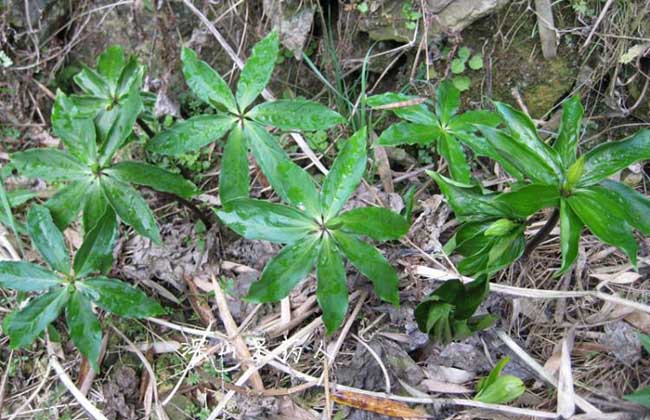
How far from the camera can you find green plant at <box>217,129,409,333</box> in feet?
5.41

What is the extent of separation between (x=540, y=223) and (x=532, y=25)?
0.79 meters

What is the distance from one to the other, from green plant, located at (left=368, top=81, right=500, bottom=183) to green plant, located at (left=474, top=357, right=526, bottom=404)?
622mm

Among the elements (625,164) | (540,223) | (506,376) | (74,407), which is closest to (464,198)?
(625,164)

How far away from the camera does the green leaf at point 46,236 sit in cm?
184

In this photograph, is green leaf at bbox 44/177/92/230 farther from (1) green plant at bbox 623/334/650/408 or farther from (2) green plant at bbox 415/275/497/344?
(1) green plant at bbox 623/334/650/408

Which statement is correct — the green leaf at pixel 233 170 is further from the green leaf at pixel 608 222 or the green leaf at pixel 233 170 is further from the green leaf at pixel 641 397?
the green leaf at pixel 641 397

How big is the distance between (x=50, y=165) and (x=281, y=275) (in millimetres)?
879

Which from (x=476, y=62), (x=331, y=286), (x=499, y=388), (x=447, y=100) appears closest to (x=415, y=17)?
(x=476, y=62)

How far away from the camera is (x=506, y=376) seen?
169cm

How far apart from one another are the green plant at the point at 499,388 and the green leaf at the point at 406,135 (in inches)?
29.8

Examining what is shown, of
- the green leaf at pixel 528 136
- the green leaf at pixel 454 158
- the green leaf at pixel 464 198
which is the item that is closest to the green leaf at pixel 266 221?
the green leaf at pixel 464 198

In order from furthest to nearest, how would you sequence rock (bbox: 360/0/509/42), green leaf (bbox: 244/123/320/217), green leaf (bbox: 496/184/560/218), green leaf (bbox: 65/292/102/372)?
rock (bbox: 360/0/509/42)
green leaf (bbox: 65/292/102/372)
green leaf (bbox: 244/123/320/217)
green leaf (bbox: 496/184/560/218)

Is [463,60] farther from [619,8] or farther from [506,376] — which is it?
[506,376]

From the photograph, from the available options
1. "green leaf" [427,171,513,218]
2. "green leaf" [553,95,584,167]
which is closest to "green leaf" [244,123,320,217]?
"green leaf" [427,171,513,218]
